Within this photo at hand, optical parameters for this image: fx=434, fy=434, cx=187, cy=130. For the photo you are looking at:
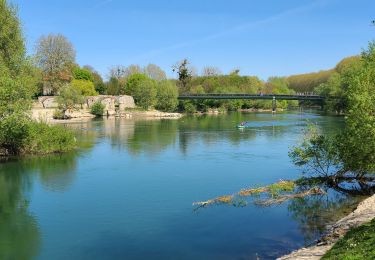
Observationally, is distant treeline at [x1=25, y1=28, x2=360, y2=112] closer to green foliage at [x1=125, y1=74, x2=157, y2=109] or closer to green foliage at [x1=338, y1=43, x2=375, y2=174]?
green foliage at [x1=125, y1=74, x2=157, y2=109]

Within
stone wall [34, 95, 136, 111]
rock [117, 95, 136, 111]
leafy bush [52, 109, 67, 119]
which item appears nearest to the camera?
leafy bush [52, 109, 67, 119]

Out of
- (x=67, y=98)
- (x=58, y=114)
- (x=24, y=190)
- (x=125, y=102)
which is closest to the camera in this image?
(x=24, y=190)

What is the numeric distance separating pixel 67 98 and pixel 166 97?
31.1m

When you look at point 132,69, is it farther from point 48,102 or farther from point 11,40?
point 11,40

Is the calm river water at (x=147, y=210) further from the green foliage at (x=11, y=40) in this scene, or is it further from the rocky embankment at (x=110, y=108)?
the rocky embankment at (x=110, y=108)

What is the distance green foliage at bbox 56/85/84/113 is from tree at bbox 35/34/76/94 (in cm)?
1506

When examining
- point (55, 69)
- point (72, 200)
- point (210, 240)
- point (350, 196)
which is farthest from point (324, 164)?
point (55, 69)

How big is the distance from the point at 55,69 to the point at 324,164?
300 ft

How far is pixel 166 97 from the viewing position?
381 ft

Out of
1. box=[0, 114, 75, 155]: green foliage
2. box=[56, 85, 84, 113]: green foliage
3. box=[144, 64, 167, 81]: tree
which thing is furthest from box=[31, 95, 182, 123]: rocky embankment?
box=[0, 114, 75, 155]: green foliage

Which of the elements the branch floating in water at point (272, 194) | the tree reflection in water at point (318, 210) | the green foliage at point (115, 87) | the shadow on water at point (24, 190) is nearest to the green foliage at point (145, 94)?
the green foliage at point (115, 87)

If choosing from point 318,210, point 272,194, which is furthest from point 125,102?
point 318,210

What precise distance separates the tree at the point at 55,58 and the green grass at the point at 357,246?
9958 cm

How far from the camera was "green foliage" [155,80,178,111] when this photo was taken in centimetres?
11562
